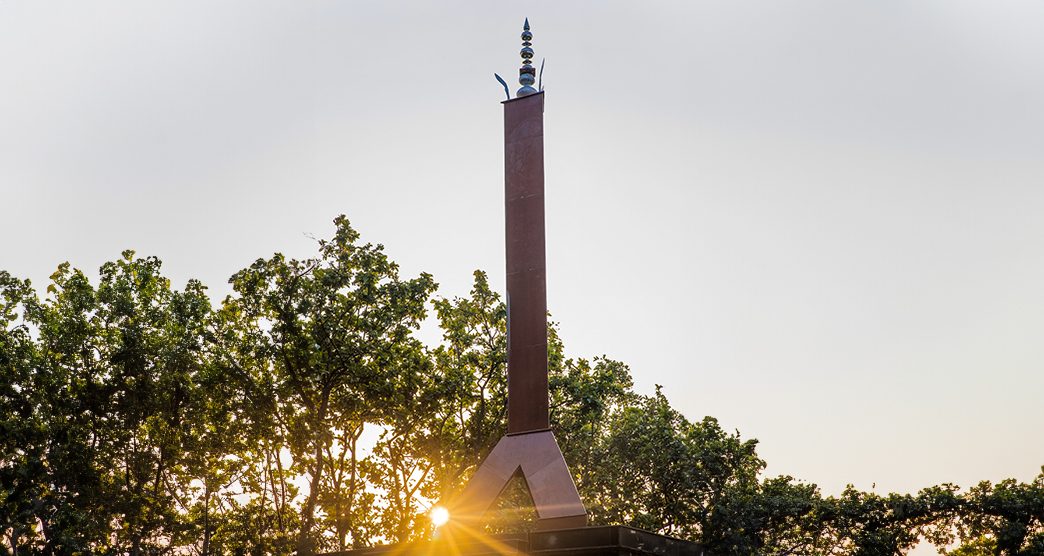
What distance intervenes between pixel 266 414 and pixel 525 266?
33.2ft

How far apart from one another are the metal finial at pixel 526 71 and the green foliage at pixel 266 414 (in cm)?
731

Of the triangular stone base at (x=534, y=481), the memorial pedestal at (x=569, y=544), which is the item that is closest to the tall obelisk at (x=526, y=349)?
the triangular stone base at (x=534, y=481)

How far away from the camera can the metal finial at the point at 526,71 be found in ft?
58.5

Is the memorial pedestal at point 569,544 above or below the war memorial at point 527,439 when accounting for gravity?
below

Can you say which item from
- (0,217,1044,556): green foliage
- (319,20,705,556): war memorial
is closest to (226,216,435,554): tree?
(0,217,1044,556): green foliage

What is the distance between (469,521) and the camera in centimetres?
1600

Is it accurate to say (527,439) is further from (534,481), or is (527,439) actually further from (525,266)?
(525,266)

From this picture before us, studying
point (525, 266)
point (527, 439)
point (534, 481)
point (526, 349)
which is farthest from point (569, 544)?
point (525, 266)

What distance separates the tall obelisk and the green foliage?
7026mm

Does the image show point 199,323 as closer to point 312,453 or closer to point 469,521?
point 312,453

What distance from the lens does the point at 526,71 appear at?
17.9m

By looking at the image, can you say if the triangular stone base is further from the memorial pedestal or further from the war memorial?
the memorial pedestal

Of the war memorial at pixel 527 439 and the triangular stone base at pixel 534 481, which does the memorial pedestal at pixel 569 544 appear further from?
the triangular stone base at pixel 534 481

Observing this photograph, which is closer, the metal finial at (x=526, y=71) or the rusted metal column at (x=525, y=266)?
the rusted metal column at (x=525, y=266)
